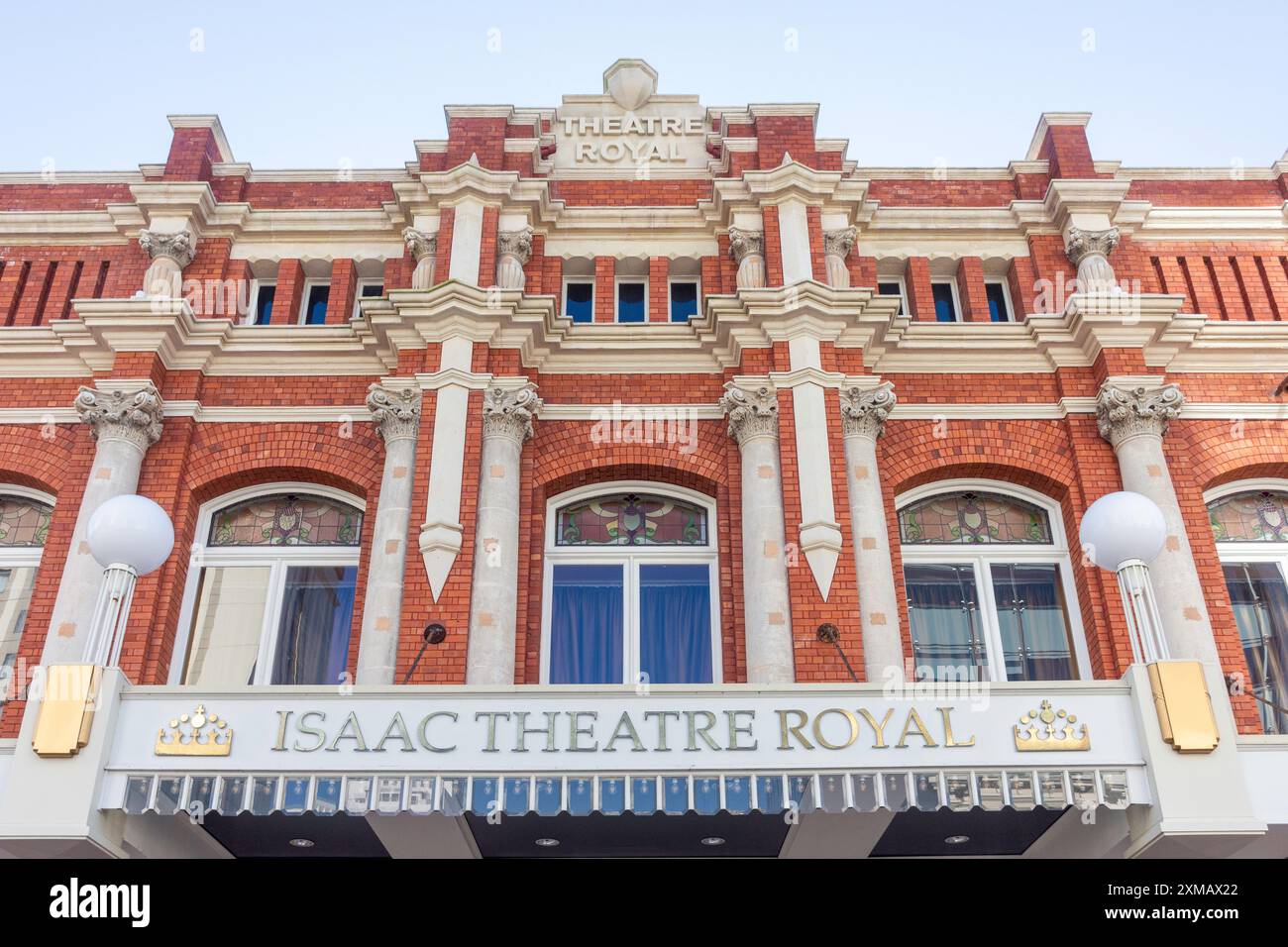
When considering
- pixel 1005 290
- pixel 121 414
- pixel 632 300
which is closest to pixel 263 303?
pixel 121 414

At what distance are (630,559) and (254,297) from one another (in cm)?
629

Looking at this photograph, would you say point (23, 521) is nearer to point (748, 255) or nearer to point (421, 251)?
point (421, 251)

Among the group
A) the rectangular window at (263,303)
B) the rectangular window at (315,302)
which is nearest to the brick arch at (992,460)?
the rectangular window at (315,302)

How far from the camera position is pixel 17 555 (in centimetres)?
1459

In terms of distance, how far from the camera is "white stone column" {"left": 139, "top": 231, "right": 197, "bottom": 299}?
15602 mm

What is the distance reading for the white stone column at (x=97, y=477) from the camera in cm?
1285

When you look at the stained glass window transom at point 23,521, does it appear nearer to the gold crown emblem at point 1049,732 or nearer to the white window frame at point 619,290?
the white window frame at point 619,290

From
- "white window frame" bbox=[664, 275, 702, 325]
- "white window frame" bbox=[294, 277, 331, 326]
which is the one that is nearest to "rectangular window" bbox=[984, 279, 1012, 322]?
"white window frame" bbox=[664, 275, 702, 325]

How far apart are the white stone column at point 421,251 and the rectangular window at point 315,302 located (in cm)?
141

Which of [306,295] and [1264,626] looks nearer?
[1264,626]

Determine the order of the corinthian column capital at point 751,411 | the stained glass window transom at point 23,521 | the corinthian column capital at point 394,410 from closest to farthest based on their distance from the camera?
the corinthian column capital at point 751,411 → the corinthian column capital at point 394,410 → the stained glass window transom at point 23,521

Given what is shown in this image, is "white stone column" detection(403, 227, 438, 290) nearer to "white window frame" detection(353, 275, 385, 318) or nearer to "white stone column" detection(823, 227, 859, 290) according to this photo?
"white window frame" detection(353, 275, 385, 318)

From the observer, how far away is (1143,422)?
1435cm

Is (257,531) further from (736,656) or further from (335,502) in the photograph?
(736,656)
